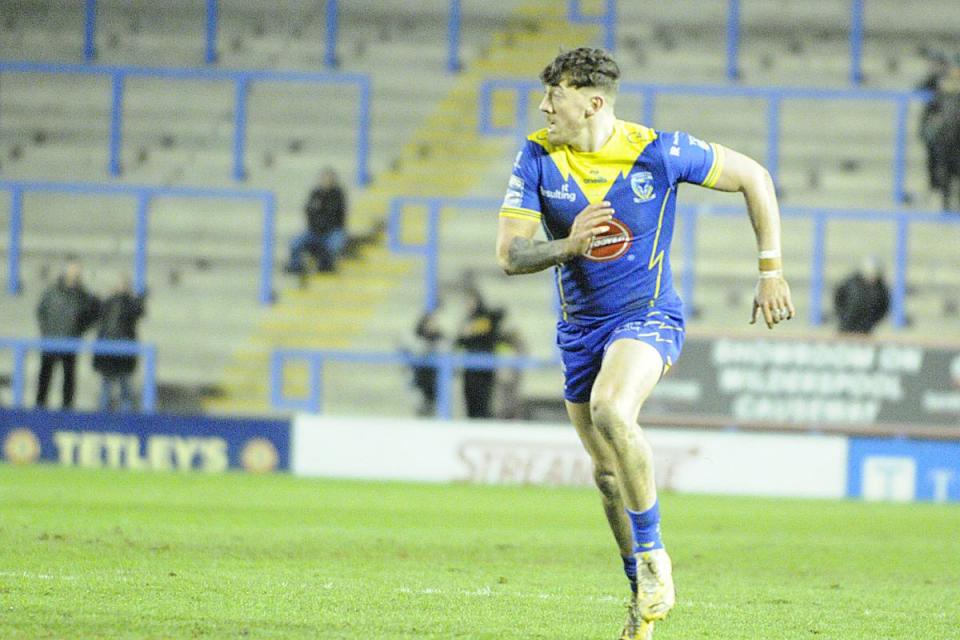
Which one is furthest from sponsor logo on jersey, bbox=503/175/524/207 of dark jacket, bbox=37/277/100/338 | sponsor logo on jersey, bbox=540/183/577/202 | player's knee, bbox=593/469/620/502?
dark jacket, bbox=37/277/100/338

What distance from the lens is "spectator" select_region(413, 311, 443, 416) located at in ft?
59.5

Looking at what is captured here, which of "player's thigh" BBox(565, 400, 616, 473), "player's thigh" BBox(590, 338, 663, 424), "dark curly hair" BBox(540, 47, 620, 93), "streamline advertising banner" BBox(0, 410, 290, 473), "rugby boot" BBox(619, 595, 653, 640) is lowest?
"streamline advertising banner" BBox(0, 410, 290, 473)

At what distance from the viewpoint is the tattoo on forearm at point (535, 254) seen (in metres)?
6.62

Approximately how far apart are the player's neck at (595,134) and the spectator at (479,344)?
426 inches

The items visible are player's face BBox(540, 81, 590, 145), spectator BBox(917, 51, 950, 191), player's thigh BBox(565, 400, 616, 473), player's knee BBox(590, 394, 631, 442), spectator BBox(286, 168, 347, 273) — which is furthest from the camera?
spectator BBox(917, 51, 950, 191)

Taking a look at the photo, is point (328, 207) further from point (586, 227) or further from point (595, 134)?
point (586, 227)

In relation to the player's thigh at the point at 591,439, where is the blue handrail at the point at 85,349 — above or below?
below

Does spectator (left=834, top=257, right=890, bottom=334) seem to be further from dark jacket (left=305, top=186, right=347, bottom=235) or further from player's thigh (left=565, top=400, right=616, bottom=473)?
player's thigh (left=565, top=400, right=616, bottom=473)

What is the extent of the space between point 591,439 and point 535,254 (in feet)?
2.95

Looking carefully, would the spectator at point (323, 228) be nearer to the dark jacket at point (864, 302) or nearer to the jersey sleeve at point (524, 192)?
the dark jacket at point (864, 302)

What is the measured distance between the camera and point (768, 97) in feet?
66.5

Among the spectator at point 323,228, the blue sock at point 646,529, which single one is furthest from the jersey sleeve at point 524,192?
the spectator at point 323,228

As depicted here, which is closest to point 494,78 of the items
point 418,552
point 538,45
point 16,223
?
point 538,45

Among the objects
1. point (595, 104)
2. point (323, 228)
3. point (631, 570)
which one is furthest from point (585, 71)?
point (323, 228)
